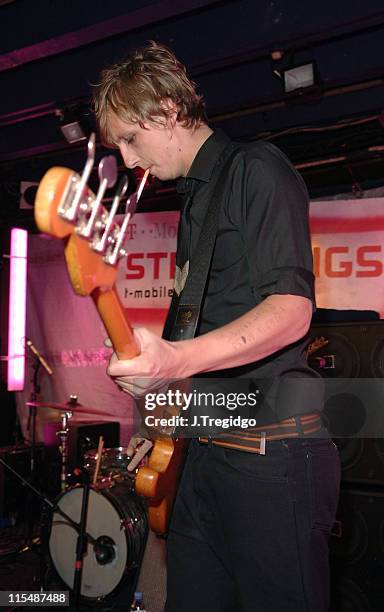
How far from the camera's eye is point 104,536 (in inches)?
155

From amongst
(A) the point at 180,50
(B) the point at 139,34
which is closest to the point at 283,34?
(A) the point at 180,50

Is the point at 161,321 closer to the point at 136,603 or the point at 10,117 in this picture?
the point at 10,117

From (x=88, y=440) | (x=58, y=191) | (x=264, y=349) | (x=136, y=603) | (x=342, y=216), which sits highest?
(x=342, y=216)

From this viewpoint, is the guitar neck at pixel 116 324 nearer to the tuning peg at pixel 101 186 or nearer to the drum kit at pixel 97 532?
the tuning peg at pixel 101 186

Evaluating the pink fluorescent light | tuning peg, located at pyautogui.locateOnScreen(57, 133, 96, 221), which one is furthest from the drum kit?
tuning peg, located at pyautogui.locateOnScreen(57, 133, 96, 221)

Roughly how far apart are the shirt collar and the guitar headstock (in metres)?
0.63

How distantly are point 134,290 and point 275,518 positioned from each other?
14.6ft

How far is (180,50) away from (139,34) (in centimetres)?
30

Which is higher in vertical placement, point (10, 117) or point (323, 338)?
point (10, 117)

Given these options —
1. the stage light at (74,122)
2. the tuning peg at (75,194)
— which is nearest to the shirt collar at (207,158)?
the tuning peg at (75,194)

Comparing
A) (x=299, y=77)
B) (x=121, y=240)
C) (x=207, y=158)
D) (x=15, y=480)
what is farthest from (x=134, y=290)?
(x=121, y=240)

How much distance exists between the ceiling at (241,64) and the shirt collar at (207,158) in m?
2.16

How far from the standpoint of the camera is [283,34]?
364 centimetres

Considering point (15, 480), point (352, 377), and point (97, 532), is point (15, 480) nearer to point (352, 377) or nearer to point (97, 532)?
point (97, 532)
